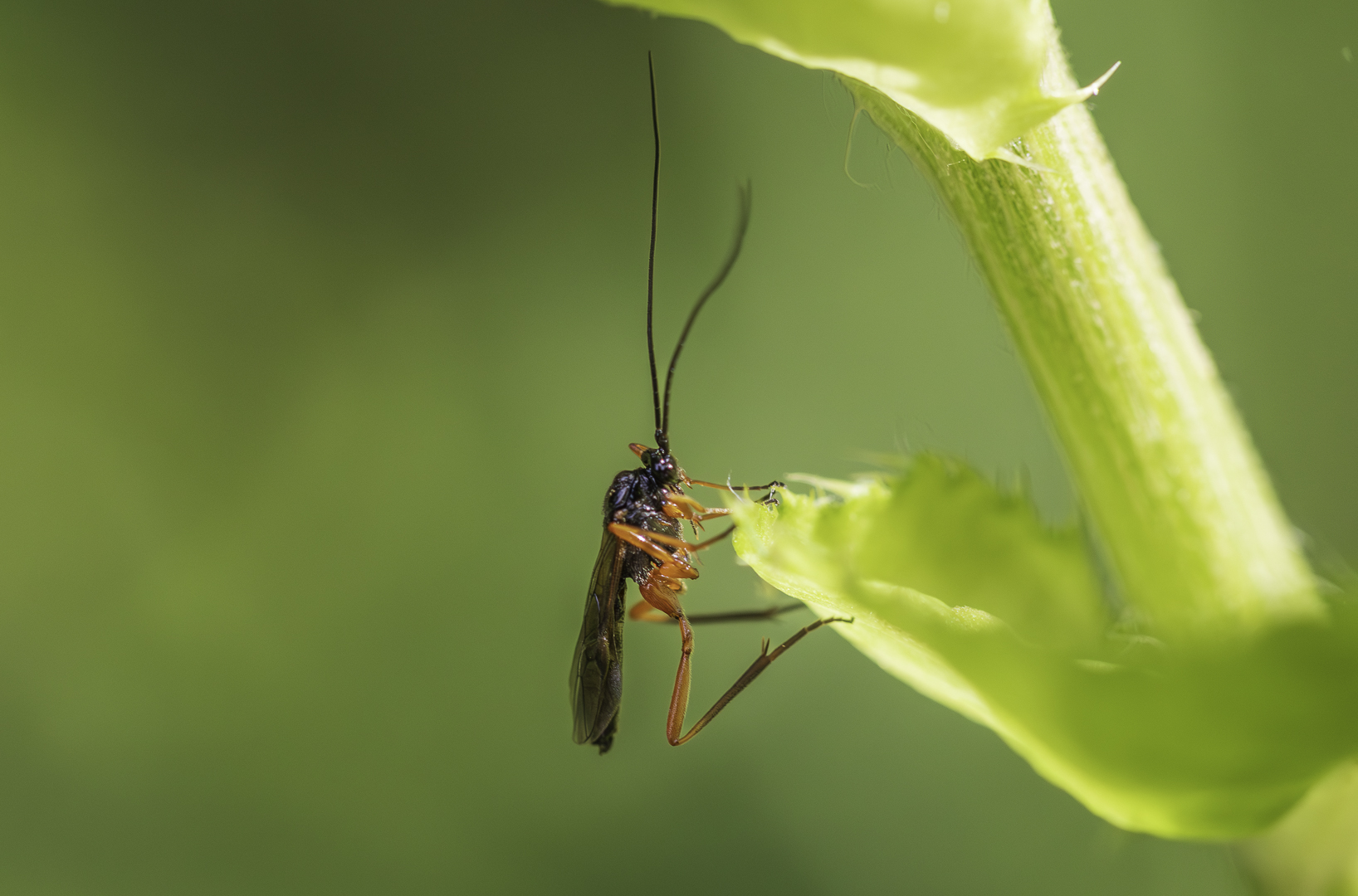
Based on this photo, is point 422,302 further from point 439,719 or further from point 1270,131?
point 1270,131

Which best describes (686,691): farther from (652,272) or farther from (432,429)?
(432,429)

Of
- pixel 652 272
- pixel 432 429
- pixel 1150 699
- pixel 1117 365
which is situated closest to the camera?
pixel 1150 699

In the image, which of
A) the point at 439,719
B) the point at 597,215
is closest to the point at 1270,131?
the point at 597,215

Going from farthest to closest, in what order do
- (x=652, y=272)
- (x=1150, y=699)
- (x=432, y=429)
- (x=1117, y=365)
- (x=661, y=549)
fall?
(x=432, y=429)
(x=661, y=549)
(x=652, y=272)
(x=1117, y=365)
(x=1150, y=699)

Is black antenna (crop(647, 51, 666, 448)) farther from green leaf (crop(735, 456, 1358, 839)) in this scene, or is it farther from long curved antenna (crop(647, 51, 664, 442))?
green leaf (crop(735, 456, 1358, 839))

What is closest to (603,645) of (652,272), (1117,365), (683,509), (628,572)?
(628,572)

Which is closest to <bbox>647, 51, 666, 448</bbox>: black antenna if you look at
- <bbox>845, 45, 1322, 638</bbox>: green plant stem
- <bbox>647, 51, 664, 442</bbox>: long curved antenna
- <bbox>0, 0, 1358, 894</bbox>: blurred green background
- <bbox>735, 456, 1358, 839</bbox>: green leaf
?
<bbox>647, 51, 664, 442</bbox>: long curved antenna
